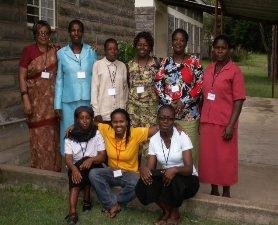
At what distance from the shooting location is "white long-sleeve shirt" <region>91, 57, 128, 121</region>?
4914 mm

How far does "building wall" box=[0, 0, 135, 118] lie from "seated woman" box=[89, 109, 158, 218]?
282 cm

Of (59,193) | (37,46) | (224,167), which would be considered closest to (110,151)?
(59,193)

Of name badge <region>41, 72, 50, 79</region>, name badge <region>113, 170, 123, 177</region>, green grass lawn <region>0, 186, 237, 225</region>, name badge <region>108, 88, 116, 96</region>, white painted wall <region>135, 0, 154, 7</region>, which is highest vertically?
white painted wall <region>135, 0, 154, 7</region>

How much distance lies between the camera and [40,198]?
4.76m

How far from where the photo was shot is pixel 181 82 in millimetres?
4609

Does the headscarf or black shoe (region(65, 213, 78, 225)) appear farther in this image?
the headscarf

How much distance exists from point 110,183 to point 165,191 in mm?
637

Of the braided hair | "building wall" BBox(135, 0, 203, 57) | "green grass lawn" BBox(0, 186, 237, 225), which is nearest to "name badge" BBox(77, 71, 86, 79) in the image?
the braided hair

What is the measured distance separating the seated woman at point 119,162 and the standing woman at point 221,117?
22.1 inches

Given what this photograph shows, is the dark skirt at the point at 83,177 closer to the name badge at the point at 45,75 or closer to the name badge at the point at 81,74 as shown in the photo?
the name badge at the point at 81,74

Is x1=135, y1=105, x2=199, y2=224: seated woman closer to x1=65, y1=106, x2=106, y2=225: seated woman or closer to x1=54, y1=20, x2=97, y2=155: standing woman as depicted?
x1=65, y1=106, x2=106, y2=225: seated woman

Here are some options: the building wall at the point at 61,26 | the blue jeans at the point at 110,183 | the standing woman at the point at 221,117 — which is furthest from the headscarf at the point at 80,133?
the building wall at the point at 61,26

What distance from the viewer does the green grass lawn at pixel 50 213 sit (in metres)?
4.19

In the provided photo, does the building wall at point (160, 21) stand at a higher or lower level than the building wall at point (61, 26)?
higher
